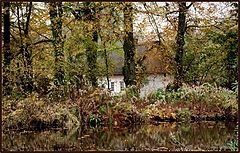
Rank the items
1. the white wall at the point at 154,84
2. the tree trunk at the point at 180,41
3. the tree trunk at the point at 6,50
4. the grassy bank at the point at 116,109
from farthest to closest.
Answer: the tree trunk at the point at 180,41
the white wall at the point at 154,84
the tree trunk at the point at 6,50
the grassy bank at the point at 116,109

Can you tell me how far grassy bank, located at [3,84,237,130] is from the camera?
1253 cm

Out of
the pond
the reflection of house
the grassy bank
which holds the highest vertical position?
the reflection of house

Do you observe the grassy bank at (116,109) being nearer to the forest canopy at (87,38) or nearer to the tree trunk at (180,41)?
the forest canopy at (87,38)

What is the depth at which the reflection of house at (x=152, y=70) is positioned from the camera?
19203mm

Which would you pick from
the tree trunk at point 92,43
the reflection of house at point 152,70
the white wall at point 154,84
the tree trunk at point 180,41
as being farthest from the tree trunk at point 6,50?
the tree trunk at point 180,41

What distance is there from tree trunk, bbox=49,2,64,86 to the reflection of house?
5.41 feet

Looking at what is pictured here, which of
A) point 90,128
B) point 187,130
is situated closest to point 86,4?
point 90,128

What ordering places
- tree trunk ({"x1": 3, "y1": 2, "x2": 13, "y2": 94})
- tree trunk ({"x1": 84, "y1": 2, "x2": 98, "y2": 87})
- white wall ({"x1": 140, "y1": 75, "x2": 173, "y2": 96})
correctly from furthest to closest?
white wall ({"x1": 140, "y1": 75, "x2": 173, "y2": 96}) → tree trunk ({"x1": 84, "y1": 2, "x2": 98, "y2": 87}) → tree trunk ({"x1": 3, "y1": 2, "x2": 13, "y2": 94})

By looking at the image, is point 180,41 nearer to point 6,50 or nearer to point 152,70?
point 152,70

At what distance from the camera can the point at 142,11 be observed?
1650 centimetres

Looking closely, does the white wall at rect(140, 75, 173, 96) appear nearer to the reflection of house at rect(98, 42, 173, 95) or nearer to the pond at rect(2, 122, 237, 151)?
the reflection of house at rect(98, 42, 173, 95)

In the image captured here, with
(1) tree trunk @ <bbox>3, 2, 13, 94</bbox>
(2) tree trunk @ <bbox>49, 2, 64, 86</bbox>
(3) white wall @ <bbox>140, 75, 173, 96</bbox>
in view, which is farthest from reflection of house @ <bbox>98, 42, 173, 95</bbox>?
(1) tree trunk @ <bbox>3, 2, 13, 94</bbox>

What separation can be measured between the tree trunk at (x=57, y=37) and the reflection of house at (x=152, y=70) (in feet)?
5.41

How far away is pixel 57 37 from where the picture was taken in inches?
607
